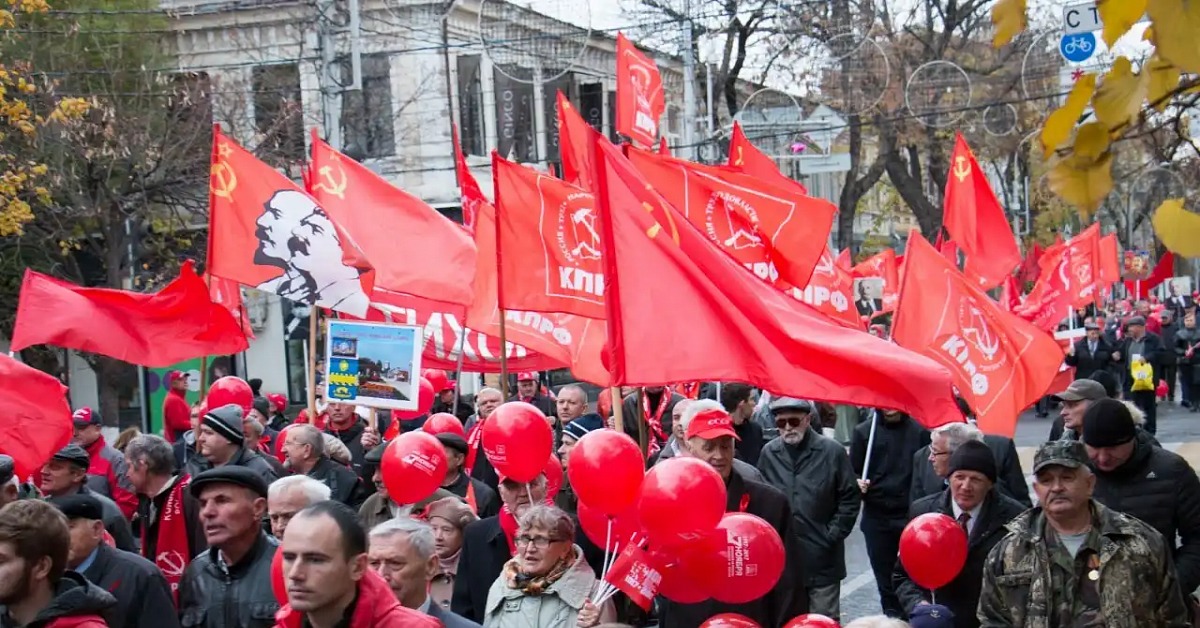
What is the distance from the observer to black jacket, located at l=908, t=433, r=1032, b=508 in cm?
834

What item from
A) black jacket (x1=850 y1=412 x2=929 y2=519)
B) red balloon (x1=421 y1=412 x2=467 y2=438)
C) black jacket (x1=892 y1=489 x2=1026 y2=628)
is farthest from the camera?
black jacket (x1=850 y1=412 x2=929 y2=519)

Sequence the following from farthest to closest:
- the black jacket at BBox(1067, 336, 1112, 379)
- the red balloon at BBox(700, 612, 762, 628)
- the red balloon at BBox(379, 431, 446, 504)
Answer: the black jacket at BBox(1067, 336, 1112, 379) < the red balloon at BBox(379, 431, 446, 504) < the red balloon at BBox(700, 612, 762, 628)

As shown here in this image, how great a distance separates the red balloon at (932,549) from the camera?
253 inches

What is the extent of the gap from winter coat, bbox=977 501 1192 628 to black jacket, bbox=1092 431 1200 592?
3.52 feet

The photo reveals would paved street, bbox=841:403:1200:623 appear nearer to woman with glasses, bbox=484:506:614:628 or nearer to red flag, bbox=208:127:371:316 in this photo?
red flag, bbox=208:127:371:316

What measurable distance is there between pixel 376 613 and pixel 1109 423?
11.7ft

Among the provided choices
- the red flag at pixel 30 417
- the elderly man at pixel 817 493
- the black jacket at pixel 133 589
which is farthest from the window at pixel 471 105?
the black jacket at pixel 133 589

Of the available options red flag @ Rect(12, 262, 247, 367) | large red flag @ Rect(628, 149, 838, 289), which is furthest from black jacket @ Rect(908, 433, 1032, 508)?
red flag @ Rect(12, 262, 247, 367)

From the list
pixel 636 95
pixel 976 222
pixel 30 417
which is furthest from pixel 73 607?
pixel 976 222

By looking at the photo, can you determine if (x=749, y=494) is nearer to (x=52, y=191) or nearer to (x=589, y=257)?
(x=589, y=257)

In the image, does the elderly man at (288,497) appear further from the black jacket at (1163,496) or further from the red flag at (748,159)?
the red flag at (748,159)

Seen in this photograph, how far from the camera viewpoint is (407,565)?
17.3ft

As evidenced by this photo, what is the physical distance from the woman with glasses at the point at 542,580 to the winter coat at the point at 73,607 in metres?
1.51

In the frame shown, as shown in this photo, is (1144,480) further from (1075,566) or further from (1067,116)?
(1067,116)
